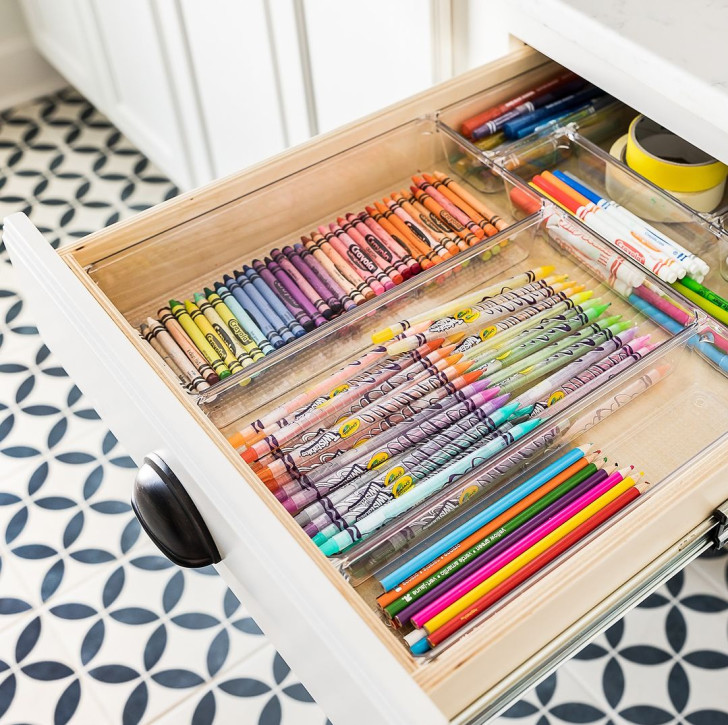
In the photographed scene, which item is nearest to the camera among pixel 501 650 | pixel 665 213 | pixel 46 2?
pixel 501 650

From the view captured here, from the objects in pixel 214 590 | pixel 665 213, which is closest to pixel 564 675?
pixel 214 590

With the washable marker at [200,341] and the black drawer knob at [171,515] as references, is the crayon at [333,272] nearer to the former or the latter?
the washable marker at [200,341]

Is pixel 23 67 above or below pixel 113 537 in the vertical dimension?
above

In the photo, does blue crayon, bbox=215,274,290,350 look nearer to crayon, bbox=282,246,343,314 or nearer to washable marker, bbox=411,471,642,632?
crayon, bbox=282,246,343,314

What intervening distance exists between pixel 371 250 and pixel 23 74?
1657mm

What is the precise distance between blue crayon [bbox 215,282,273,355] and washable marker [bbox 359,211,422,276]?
0.15m

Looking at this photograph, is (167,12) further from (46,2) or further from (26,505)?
(26,505)

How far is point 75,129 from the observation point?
6.77 feet

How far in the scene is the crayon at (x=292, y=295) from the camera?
2.66ft

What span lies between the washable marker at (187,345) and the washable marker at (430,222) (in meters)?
0.26

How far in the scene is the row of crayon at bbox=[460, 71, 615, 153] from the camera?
0.92 meters

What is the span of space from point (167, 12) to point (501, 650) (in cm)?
118

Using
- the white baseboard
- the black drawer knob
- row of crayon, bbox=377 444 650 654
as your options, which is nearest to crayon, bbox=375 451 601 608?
row of crayon, bbox=377 444 650 654

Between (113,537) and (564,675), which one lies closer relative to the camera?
(564,675)
